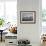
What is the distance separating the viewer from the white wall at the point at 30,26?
5270mm

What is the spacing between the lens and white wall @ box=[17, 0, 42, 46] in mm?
5270

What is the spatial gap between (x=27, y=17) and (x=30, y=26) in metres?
0.37

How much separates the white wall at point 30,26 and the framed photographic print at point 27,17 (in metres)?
0.12

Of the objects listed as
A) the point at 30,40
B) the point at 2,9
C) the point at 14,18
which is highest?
the point at 2,9

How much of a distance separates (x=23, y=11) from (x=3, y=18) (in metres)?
2.18

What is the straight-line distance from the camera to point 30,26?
532 centimetres

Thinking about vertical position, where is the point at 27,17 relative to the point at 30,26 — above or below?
above

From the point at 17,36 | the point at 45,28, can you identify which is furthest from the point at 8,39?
the point at 45,28

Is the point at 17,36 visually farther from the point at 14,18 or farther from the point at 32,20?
the point at 14,18

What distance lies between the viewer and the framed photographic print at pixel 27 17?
530 centimetres

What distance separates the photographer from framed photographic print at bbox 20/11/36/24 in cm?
530

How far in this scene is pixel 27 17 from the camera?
5340mm

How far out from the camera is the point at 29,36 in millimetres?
5355

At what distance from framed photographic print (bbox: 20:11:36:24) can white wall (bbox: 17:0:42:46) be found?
4.5 inches
